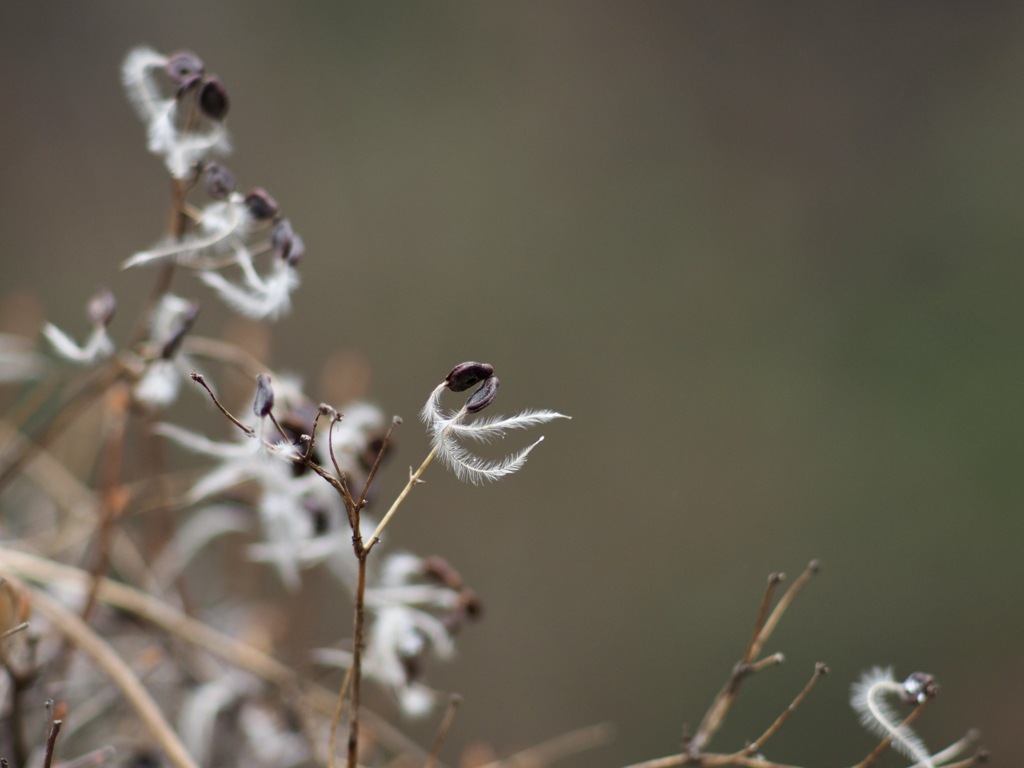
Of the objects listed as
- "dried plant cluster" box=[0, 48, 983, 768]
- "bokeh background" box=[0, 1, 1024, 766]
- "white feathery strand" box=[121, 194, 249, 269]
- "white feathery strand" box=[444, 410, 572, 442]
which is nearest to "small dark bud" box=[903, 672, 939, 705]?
Answer: "dried plant cluster" box=[0, 48, 983, 768]

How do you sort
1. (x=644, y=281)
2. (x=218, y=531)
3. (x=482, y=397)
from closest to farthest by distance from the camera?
(x=482, y=397) → (x=218, y=531) → (x=644, y=281)

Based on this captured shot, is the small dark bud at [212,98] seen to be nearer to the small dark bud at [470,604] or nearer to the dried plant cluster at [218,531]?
the dried plant cluster at [218,531]

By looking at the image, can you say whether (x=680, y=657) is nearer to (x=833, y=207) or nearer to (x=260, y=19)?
(x=833, y=207)

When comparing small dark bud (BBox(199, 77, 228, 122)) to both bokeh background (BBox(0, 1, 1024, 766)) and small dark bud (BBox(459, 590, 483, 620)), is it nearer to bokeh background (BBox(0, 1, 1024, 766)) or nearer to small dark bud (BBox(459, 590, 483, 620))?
small dark bud (BBox(459, 590, 483, 620))

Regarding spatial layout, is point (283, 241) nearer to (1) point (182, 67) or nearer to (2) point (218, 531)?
(1) point (182, 67)

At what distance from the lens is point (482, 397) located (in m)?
0.21

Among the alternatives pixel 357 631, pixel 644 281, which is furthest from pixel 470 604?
pixel 644 281

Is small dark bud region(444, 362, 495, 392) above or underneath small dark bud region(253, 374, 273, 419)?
underneath

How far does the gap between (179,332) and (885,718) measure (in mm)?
215

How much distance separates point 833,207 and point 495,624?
0.66 metres

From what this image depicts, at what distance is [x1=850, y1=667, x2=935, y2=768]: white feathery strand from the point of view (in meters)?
0.22

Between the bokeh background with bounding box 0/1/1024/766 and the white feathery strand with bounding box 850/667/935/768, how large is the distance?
0.79 metres

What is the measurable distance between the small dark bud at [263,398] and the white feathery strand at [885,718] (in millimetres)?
166

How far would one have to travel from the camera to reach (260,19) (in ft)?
4.04
